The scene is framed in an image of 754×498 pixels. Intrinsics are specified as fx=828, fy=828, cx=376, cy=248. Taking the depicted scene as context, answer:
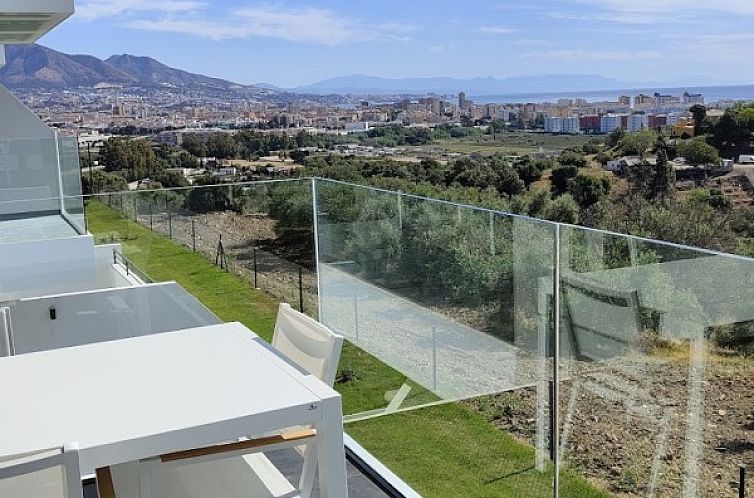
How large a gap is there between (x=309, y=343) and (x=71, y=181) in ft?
13.9

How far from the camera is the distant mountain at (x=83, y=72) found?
11555mm

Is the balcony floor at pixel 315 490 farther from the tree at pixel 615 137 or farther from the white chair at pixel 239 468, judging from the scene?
the tree at pixel 615 137

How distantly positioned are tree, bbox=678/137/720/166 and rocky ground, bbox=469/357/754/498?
770 inches

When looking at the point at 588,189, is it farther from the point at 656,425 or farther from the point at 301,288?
the point at 656,425

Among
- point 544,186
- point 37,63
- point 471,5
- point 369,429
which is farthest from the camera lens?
point 471,5

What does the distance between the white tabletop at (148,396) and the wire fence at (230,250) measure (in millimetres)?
1753

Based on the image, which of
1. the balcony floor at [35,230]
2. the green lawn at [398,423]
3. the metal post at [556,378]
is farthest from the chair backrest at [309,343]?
the balcony floor at [35,230]

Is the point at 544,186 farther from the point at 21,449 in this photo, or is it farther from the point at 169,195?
the point at 21,449

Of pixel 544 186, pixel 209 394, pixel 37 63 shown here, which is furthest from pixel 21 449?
pixel 544 186

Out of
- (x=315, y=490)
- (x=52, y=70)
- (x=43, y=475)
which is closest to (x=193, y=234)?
(x=315, y=490)

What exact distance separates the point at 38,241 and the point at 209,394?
9.49 ft

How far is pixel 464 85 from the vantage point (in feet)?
87.4

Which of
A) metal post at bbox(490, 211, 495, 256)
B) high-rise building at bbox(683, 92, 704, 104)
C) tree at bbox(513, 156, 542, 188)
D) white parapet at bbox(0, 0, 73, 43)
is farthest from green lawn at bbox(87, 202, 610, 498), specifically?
high-rise building at bbox(683, 92, 704, 104)

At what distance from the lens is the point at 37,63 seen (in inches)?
497
